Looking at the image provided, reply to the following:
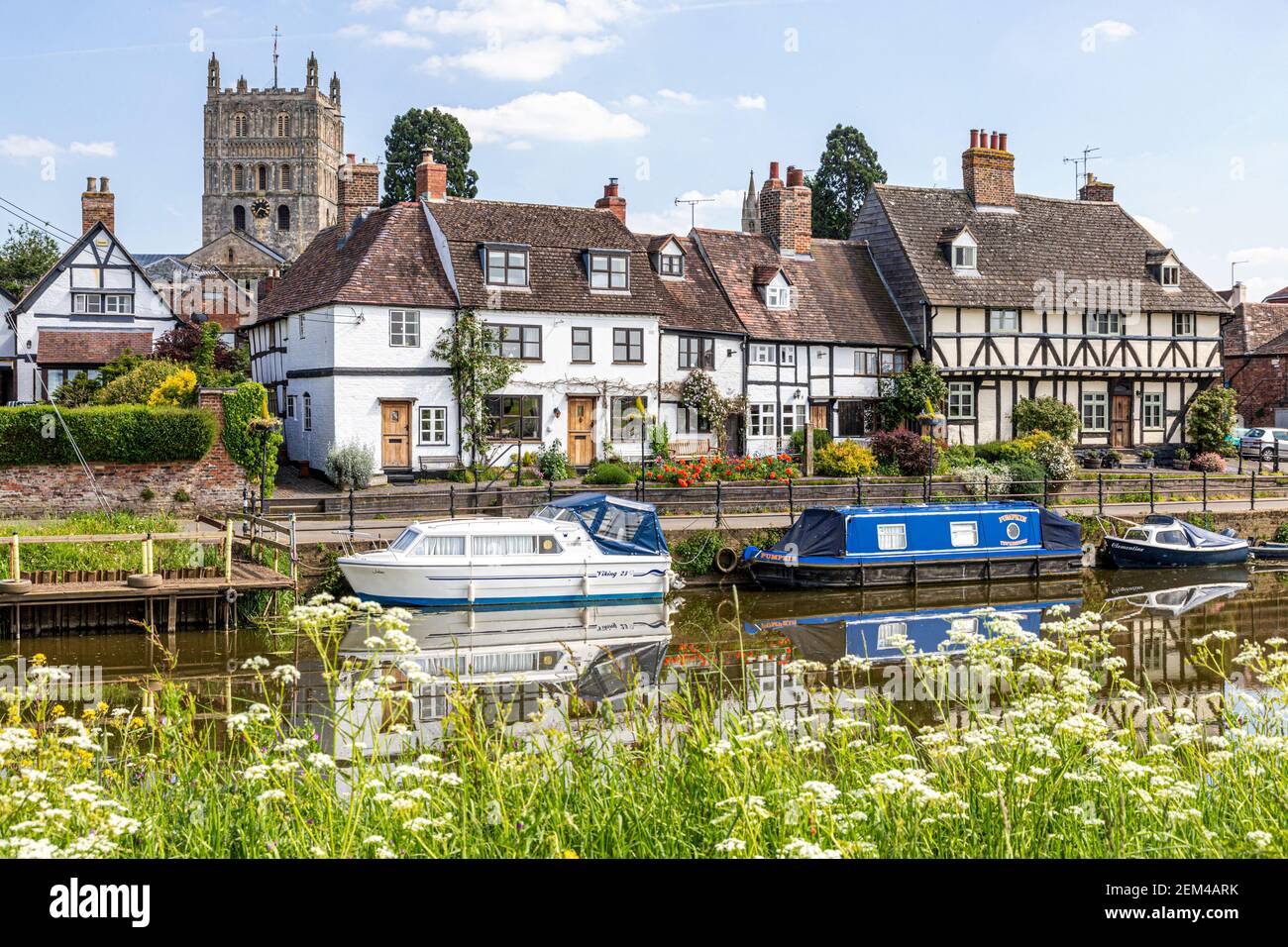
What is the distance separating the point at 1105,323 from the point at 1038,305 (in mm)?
2936

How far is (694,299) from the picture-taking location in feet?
122

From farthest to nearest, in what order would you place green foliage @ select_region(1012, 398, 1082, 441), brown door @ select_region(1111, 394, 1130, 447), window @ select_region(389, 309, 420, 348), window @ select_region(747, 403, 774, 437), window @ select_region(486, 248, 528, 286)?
brown door @ select_region(1111, 394, 1130, 447)
green foliage @ select_region(1012, 398, 1082, 441)
window @ select_region(747, 403, 774, 437)
window @ select_region(486, 248, 528, 286)
window @ select_region(389, 309, 420, 348)

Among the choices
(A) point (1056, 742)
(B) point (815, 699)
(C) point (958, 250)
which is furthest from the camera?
(C) point (958, 250)

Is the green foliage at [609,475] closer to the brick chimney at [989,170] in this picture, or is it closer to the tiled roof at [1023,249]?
the tiled roof at [1023,249]

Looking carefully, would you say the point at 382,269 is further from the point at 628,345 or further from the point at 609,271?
the point at 628,345

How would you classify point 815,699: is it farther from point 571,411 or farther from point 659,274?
point 659,274

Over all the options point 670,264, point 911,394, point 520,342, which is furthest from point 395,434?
point 911,394

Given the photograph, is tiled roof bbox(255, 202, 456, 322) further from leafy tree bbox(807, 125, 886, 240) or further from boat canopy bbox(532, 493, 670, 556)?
leafy tree bbox(807, 125, 886, 240)

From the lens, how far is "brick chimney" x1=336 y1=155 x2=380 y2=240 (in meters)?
37.0

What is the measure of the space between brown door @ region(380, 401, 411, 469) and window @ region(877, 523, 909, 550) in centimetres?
1340

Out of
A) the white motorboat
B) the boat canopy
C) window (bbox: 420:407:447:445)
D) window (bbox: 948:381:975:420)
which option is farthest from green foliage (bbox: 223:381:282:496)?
window (bbox: 948:381:975:420)

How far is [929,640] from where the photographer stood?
64.1 ft
